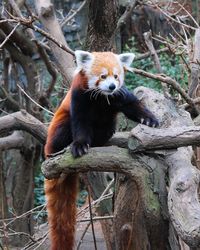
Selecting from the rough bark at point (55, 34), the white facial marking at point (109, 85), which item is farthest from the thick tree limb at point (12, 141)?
the white facial marking at point (109, 85)

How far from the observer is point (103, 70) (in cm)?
278

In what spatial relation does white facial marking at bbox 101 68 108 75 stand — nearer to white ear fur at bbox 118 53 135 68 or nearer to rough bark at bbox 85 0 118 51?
white ear fur at bbox 118 53 135 68

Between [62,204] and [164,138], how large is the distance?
2.99 feet

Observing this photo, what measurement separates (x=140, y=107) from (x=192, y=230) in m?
1.24

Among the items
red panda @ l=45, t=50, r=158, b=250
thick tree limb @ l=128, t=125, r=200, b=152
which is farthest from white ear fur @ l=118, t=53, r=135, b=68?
thick tree limb @ l=128, t=125, r=200, b=152

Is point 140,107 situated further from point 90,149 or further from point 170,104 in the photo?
point 90,149

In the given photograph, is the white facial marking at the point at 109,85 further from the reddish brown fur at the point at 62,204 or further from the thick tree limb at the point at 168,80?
the thick tree limb at the point at 168,80

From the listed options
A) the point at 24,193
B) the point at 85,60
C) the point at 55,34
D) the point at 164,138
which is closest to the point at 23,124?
the point at 55,34

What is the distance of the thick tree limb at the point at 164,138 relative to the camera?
2.19m

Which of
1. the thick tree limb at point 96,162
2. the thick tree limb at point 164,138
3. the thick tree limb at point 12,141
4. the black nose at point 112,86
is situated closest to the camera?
the thick tree limb at point 164,138

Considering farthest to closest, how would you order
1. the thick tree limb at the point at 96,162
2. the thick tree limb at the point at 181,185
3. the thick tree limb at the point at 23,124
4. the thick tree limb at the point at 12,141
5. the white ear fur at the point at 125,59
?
the thick tree limb at the point at 12,141, the thick tree limb at the point at 23,124, the white ear fur at the point at 125,59, the thick tree limb at the point at 96,162, the thick tree limb at the point at 181,185

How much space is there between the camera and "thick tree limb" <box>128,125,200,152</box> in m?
2.19

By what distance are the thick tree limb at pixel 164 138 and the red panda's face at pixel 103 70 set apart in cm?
47

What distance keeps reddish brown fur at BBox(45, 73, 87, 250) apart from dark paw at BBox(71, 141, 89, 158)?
37cm
